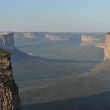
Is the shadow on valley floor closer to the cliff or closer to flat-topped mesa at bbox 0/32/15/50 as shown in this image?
flat-topped mesa at bbox 0/32/15/50

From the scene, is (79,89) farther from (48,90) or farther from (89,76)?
(89,76)

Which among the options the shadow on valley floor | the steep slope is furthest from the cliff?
the shadow on valley floor

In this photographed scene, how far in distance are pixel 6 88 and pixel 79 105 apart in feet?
99.2

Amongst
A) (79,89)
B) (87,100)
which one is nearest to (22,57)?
(79,89)

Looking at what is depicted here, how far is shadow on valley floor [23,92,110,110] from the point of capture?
4069 centimetres

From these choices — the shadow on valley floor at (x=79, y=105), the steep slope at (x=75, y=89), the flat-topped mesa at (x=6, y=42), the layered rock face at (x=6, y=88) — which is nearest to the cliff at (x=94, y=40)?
the flat-topped mesa at (x=6, y=42)

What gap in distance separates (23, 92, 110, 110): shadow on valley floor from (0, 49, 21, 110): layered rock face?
26.9m

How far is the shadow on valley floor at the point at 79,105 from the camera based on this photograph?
40.7 metres

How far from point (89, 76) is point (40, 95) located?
69.5ft

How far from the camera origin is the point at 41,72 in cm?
7769

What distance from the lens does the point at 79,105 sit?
4181cm

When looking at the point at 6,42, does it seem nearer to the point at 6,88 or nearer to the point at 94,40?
the point at 94,40

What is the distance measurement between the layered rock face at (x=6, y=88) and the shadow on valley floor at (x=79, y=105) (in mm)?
26949

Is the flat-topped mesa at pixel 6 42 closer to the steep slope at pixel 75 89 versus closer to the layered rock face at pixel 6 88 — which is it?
the steep slope at pixel 75 89
